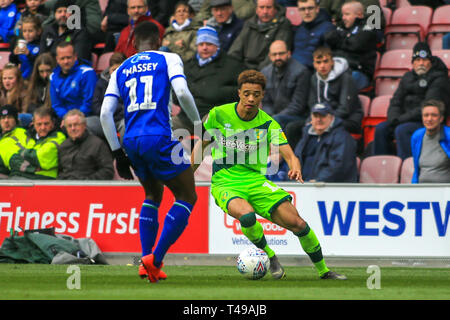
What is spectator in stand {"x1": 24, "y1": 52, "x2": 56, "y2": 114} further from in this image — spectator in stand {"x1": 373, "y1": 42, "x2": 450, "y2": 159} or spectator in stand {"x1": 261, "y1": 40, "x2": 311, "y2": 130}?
spectator in stand {"x1": 373, "y1": 42, "x2": 450, "y2": 159}

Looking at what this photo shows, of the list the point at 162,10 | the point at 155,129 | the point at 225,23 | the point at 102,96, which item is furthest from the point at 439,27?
the point at 155,129

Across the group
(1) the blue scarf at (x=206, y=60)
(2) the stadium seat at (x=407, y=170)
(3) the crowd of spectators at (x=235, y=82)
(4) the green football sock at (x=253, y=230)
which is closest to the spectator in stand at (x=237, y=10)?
(3) the crowd of spectators at (x=235, y=82)

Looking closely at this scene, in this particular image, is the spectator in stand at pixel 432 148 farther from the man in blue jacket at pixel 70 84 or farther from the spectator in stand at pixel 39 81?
the spectator in stand at pixel 39 81

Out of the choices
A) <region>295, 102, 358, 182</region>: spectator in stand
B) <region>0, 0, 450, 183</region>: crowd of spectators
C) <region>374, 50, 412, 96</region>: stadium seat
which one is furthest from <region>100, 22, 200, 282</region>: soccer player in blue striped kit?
<region>374, 50, 412, 96</region>: stadium seat

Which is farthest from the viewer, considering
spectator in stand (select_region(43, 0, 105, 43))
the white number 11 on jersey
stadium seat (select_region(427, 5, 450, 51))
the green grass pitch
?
spectator in stand (select_region(43, 0, 105, 43))

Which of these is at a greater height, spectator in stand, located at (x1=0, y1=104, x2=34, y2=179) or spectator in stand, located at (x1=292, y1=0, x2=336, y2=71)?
spectator in stand, located at (x1=292, y1=0, x2=336, y2=71)

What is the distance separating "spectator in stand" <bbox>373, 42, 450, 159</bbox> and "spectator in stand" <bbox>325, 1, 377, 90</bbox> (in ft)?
3.03

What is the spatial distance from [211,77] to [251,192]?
4.57 meters

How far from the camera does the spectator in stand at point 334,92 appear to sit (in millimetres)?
13023

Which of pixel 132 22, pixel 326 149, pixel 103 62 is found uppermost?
pixel 132 22

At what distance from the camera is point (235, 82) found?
528 inches

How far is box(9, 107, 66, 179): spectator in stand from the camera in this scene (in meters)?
13.1

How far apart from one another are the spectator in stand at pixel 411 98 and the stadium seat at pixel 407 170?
25 centimetres

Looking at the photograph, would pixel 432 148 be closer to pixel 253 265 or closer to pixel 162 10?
pixel 253 265
